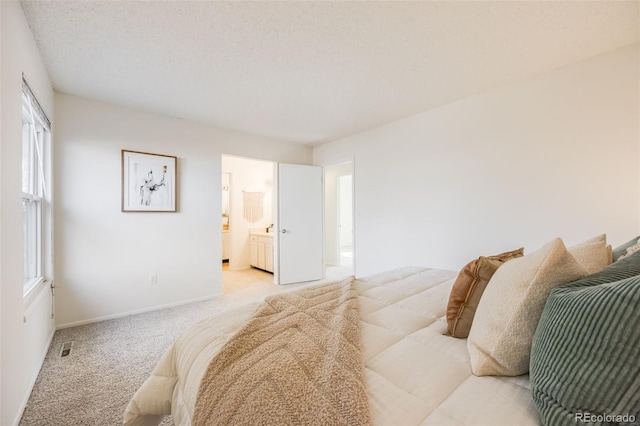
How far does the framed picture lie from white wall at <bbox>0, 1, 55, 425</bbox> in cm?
135

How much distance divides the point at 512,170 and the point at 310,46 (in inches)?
86.2

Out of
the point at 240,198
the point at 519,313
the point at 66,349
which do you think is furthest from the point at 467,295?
the point at 240,198

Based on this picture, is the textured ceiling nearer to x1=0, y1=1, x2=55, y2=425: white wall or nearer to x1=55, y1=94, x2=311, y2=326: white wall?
x1=0, y1=1, x2=55, y2=425: white wall

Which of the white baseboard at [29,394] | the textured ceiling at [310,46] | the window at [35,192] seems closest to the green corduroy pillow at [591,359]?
the textured ceiling at [310,46]

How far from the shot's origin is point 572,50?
6.66 ft

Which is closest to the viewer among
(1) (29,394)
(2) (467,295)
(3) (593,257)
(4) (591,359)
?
(4) (591,359)

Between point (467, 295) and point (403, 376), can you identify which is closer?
point (403, 376)

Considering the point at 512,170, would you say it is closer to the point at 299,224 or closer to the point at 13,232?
the point at 299,224

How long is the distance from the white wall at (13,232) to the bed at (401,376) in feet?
2.78

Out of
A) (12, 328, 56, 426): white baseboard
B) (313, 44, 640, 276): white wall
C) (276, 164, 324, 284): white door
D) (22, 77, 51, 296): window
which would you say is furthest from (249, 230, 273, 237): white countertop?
(12, 328, 56, 426): white baseboard

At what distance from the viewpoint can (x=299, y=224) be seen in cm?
457

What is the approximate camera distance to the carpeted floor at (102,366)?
1562 millimetres

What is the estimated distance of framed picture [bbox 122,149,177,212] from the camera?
3102 millimetres

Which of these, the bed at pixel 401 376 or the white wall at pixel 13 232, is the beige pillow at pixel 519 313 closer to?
the bed at pixel 401 376
